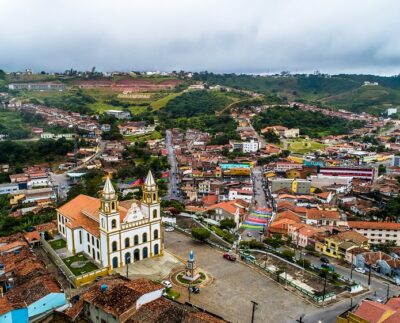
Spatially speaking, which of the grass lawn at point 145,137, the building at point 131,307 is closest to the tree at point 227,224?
the building at point 131,307

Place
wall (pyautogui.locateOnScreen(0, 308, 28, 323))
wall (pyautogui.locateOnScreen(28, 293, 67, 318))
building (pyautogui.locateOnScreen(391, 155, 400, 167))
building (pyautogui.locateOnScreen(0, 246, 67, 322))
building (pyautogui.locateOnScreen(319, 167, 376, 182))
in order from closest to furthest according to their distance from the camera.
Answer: wall (pyautogui.locateOnScreen(0, 308, 28, 323)) < building (pyautogui.locateOnScreen(0, 246, 67, 322)) < wall (pyautogui.locateOnScreen(28, 293, 67, 318)) < building (pyautogui.locateOnScreen(319, 167, 376, 182)) < building (pyautogui.locateOnScreen(391, 155, 400, 167))

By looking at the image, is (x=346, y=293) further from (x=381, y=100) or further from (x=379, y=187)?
(x=381, y=100)

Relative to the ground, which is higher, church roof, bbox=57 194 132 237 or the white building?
church roof, bbox=57 194 132 237

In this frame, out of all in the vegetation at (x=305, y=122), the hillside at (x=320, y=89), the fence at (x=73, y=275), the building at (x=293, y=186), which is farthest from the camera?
the hillside at (x=320, y=89)

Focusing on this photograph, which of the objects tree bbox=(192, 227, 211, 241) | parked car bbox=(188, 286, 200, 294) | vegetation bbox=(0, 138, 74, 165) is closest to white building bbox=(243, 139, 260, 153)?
vegetation bbox=(0, 138, 74, 165)

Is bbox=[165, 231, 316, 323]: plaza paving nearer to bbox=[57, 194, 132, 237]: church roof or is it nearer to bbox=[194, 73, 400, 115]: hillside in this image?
bbox=[57, 194, 132, 237]: church roof

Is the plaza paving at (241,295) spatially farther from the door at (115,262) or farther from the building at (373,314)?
the door at (115,262)

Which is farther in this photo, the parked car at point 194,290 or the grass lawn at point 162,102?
the grass lawn at point 162,102

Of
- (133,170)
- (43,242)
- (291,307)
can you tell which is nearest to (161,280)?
(291,307)
